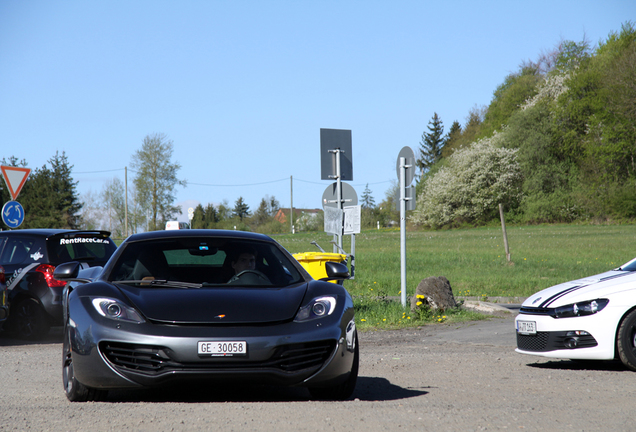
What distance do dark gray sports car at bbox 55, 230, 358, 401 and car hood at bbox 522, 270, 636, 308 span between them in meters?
3.02

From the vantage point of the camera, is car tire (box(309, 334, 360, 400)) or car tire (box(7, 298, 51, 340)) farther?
car tire (box(7, 298, 51, 340))

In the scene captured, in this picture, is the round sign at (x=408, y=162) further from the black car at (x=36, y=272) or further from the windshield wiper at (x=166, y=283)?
the windshield wiper at (x=166, y=283)

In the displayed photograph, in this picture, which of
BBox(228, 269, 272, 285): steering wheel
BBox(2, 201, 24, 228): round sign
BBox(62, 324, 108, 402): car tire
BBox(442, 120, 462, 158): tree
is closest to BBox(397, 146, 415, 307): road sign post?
BBox(228, 269, 272, 285): steering wheel

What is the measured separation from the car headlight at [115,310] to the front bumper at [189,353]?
0.15ft

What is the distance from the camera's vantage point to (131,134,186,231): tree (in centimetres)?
7606

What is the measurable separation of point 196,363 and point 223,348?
8.0 inches

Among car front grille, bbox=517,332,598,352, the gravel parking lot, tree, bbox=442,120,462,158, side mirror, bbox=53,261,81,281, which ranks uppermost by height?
tree, bbox=442,120,462,158

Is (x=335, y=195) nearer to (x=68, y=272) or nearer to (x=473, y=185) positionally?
(x=68, y=272)

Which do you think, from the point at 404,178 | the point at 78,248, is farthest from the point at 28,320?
the point at 404,178

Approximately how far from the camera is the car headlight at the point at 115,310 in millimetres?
4617

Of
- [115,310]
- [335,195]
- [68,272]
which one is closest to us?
[115,310]

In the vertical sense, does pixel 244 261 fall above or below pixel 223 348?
above

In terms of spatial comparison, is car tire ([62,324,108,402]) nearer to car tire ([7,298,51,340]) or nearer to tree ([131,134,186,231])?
car tire ([7,298,51,340])

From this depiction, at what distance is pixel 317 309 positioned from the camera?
489 centimetres
